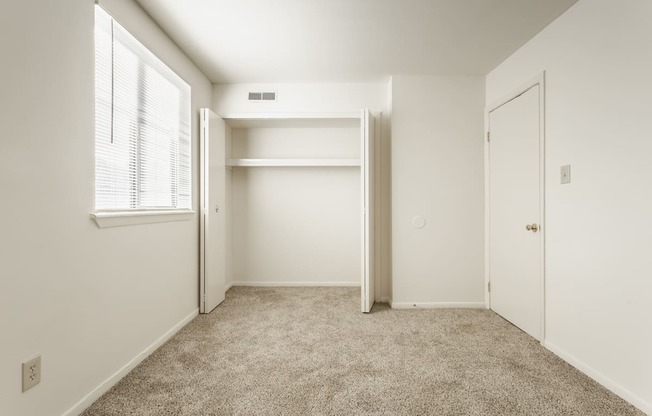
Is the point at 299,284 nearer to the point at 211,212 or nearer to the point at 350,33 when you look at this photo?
the point at 211,212

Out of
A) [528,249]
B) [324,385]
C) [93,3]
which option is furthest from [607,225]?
[93,3]

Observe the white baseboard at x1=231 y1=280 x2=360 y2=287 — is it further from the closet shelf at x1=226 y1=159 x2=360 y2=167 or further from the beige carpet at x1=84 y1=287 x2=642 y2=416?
the closet shelf at x1=226 y1=159 x2=360 y2=167

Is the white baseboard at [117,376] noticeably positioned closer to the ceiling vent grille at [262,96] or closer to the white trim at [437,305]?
the white trim at [437,305]

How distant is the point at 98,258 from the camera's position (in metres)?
1.81

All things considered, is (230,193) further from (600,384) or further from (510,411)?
(600,384)

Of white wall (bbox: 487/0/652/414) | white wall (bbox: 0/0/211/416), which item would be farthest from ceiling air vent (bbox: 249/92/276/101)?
white wall (bbox: 487/0/652/414)

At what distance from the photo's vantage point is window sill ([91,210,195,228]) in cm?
183

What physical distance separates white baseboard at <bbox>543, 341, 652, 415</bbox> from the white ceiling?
243 centimetres

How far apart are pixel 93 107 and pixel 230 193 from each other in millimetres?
2365

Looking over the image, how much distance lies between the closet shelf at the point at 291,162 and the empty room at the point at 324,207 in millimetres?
36

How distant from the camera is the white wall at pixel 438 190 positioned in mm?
3422

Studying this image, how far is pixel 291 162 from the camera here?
3871 millimetres

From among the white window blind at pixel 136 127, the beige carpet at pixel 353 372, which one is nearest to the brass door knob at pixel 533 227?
the beige carpet at pixel 353 372

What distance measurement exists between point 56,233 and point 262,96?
8.82 ft
